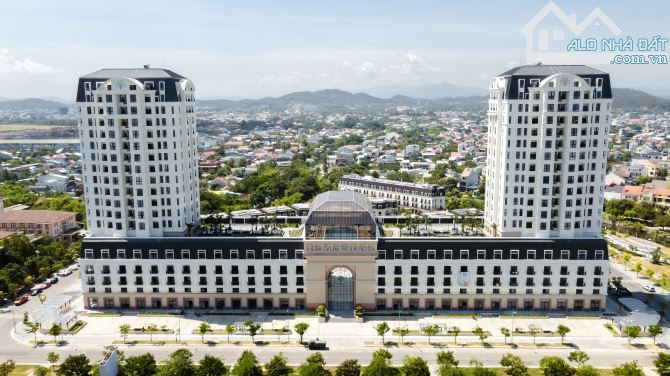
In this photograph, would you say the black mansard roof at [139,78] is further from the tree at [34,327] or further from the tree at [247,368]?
the tree at [247,368]

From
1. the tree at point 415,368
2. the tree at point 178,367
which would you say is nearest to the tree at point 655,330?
the tree at point 415,368

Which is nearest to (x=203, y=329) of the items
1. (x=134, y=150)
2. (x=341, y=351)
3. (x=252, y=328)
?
(x=252, y=328)

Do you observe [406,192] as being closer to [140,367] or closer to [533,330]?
[533,330]

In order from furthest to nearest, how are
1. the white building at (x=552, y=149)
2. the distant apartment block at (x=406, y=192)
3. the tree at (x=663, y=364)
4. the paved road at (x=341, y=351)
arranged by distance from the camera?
the distant apartment block at (x=406, y=192) < the white building at (x=552, y=149) < the paved road at (x=341, y=351) < the tree at (x=663, y=364)

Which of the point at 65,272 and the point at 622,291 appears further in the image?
the point at 65,272

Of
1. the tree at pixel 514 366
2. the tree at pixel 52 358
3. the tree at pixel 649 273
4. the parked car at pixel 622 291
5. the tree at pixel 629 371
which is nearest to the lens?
the tree at pixel 629 371

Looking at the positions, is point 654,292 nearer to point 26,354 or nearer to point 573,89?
point 573,89
